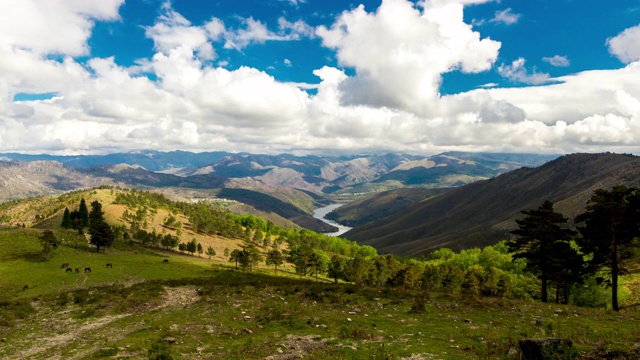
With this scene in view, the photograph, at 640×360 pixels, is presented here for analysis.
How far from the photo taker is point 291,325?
1081 inches

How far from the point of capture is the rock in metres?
16.1

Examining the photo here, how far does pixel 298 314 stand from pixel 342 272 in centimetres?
10282

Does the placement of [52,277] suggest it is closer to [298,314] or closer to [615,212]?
[298,314]

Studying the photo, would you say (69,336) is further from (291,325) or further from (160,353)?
(291,325)

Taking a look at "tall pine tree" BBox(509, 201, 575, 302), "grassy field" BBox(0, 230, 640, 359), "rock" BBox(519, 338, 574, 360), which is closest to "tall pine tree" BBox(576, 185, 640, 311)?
"tall pine tree" BBox(509, 201, 575, 302)

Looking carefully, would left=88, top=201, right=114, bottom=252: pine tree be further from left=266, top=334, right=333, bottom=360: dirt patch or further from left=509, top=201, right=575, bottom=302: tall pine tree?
left=509, top=201, right=575, bottom=302: tall pine tree

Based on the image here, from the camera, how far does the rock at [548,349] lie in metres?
16.1

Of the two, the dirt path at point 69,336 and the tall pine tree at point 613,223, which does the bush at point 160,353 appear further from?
the tall pine tree at point 613,223

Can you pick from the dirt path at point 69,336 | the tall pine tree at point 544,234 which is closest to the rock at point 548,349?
the dirt path at point 69,336

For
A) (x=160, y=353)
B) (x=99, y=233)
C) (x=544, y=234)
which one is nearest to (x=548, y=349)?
(x=160, y=353)

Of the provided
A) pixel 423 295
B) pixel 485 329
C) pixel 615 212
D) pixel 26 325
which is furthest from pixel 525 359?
pixel 26 325

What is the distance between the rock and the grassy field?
3.02 ft

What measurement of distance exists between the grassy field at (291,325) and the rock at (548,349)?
92 cm

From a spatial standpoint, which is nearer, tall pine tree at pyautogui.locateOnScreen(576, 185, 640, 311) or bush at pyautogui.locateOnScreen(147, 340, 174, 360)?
bush at pyautogui.locateOnScreen(147, 340, 174, 360)
